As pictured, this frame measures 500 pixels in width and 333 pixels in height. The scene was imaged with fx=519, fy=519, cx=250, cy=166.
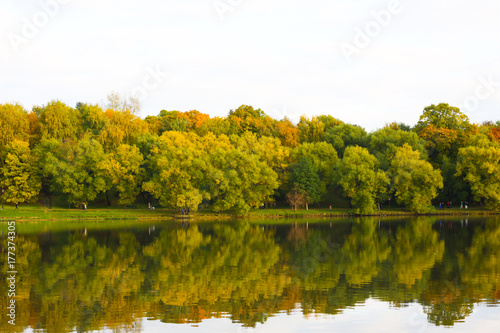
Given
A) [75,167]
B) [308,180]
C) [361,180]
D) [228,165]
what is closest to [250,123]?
[308,180]

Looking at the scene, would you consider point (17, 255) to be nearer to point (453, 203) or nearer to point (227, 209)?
point (227, 209)

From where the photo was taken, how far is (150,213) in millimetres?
75125

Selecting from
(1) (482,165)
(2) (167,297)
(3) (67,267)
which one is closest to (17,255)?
(3) (67,267)

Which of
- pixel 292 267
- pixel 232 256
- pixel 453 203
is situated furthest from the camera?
pixel 453 203

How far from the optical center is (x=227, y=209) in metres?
77.3

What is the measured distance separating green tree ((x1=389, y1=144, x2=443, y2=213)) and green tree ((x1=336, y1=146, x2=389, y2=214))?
7.92 feet

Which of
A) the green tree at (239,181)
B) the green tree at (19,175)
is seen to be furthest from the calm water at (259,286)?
the green tree at (19,175)

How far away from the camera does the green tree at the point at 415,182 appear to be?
3056 inches

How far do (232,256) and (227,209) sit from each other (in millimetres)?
43340

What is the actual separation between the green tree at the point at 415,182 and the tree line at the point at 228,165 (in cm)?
15

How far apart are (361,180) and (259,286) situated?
56328 mm

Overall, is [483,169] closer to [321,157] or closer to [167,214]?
[321,157]

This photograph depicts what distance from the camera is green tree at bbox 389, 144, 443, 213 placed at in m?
77.6

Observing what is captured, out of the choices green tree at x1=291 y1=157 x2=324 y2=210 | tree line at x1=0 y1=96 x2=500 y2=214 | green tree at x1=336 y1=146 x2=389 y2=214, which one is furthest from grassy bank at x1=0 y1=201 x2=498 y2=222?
green tree at x1=336 y1=146 x2=389 y2=214
